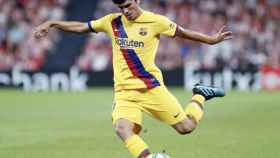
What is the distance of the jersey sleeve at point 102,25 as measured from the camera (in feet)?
32.8

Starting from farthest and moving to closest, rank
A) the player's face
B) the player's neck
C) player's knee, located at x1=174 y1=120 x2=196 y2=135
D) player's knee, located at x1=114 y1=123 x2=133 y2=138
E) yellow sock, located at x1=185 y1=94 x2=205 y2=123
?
yellow sock, located at x1=185 y1=94 x2=205 y2=123
player's knee, located at x1=174 y1=120 x2=196 y2=135
the player's neck
the player's face
player's knee, located at x1=114 y1=123 x2=133 y2=138

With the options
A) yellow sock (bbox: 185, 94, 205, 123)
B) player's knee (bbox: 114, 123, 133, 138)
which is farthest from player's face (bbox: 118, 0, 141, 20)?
yellow sock (bbox: 185, 94, 205, 123)

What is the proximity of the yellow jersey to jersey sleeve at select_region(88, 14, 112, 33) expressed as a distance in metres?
0.07

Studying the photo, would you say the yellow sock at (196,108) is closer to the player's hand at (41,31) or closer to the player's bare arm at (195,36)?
the player's bare arm at (195,36)

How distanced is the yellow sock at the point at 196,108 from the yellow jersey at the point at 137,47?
89 centimetres

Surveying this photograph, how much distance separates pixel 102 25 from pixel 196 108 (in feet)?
5.44

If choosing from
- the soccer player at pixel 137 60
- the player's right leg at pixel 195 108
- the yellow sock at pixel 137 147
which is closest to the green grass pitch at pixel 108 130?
the player's right leg at pixel 195 108

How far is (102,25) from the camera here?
10.0 metres

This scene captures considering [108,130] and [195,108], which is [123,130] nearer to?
[195,108]

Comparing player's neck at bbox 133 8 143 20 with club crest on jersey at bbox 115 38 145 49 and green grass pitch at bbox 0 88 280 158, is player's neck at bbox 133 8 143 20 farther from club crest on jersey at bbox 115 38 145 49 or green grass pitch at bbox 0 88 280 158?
green grass pitch at bbox 0 88 280 158

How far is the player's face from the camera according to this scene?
9.64 metres

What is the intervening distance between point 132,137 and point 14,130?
21.5ft

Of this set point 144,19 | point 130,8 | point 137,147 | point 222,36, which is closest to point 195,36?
point 222,36

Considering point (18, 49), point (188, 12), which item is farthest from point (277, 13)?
point (18, 49)
